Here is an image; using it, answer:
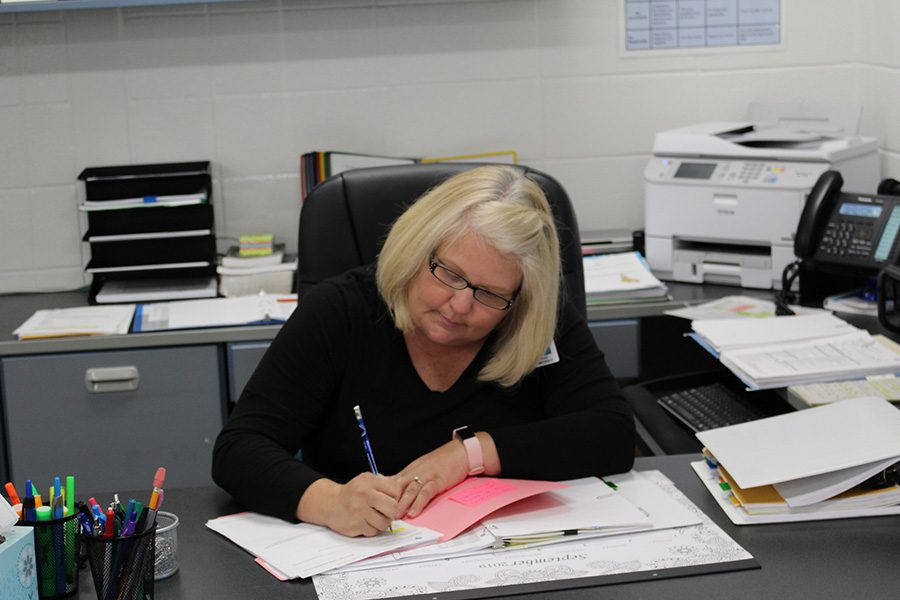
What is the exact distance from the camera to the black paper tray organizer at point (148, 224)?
3098 millimetres

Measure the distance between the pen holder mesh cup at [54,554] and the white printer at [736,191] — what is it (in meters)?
2.09

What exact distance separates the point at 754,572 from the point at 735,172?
5.85 feet

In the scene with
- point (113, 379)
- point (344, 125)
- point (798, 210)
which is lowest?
point (113, 379)

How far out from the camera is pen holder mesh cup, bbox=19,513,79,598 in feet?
4.51

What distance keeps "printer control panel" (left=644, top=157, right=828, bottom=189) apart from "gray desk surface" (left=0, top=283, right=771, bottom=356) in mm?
293

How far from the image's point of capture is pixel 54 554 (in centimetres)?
138

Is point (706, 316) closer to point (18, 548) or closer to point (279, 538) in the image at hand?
point (279, 538)

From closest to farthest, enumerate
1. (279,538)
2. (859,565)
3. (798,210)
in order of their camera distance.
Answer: (859,565)
(279,538)
(798,210)

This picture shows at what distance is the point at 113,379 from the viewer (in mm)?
2842

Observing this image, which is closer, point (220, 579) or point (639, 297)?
point (220, 579)

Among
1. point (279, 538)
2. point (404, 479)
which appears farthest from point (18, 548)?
point (404, 479)

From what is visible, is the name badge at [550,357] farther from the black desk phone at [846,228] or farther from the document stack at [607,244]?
the document stack at [607,244]

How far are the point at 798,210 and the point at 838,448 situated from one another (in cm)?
141

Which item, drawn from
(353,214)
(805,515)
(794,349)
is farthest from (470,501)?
(794,349)
